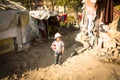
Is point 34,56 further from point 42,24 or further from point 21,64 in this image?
point 42,24

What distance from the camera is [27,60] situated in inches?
433

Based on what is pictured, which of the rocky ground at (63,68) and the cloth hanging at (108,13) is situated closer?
the rocky ground at (63,68)

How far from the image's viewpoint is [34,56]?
11805mm

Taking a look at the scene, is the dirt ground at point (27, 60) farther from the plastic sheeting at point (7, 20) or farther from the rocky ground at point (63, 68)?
the plastic sheeting at point (7, 20)

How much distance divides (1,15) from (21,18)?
163 cm

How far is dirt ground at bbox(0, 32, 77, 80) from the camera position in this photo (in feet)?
30.3

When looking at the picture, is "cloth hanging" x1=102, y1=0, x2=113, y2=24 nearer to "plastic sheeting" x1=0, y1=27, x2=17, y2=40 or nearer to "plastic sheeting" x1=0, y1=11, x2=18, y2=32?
"plastic sheeting" x1=0, y1=11, x2=18, y2=32

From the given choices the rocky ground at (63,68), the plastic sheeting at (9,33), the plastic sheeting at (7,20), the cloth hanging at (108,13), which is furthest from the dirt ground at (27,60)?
the cloth hanging at (108,13)

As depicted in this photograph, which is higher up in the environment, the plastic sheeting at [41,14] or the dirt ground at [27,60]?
the plastic sheeting at [41,14]

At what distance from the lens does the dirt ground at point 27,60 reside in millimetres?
9250

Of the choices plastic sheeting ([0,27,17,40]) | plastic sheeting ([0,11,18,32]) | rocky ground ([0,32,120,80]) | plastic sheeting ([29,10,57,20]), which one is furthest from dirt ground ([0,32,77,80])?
plastic sheeting ([29,10,57,20])

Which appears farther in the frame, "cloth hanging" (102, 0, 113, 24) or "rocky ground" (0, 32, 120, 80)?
"cloth hanging" (102, 0, 113, 24)

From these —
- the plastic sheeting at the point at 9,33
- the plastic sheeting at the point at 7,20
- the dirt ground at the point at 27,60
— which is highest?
the plastic sheeting at the point at 7,20

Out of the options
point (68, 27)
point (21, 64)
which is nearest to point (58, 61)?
point (21, 64)
